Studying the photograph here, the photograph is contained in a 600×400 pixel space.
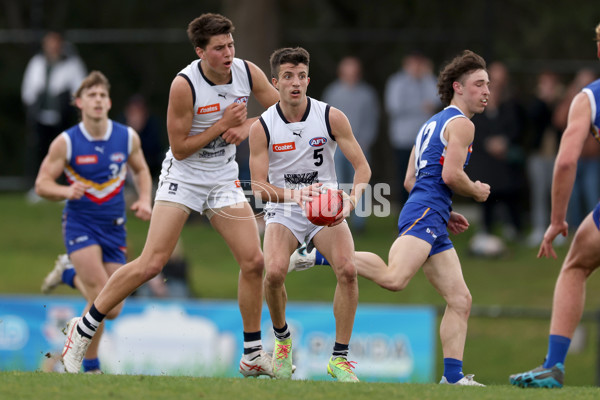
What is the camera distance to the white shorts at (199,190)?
702 cm

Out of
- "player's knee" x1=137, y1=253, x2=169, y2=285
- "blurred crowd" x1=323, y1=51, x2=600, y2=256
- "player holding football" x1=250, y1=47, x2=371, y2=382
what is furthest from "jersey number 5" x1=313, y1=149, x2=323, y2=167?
"blurred crowd" x1=323, y1=51, x2=600, y2=256

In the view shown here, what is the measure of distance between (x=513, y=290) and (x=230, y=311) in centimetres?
459

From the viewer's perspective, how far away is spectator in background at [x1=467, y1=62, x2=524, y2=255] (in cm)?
1309

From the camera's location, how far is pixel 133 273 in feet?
22.7

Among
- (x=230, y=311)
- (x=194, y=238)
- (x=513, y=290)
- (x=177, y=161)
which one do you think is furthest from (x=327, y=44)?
(x=177, y=161)

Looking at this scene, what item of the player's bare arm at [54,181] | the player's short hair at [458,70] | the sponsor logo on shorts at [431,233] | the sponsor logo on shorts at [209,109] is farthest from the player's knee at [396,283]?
the player's bare arm at [54,181]

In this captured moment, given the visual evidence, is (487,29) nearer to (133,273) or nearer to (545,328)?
(545,328)

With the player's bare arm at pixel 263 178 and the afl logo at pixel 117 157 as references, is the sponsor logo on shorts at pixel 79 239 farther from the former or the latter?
the player's bare arm at pixel 263 178

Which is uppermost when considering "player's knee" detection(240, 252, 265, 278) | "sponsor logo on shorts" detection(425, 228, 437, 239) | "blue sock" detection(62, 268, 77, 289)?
"sponsor logo on shorts" detection(425, 228, 437, 239)

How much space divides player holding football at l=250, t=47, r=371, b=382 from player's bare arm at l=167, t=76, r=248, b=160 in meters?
0.20

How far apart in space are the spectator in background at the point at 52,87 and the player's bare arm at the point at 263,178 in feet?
27.0

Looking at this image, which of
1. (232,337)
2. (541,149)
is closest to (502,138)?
(541,149)

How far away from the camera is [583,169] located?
1384 cm

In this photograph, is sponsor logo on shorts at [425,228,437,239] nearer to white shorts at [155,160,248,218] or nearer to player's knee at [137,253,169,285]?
white shorts at [155,160,248,218]
